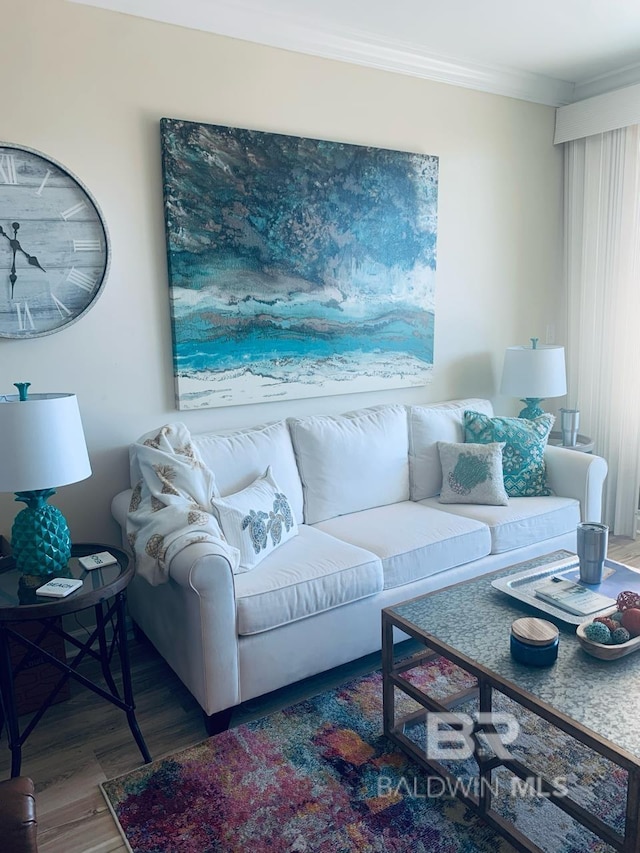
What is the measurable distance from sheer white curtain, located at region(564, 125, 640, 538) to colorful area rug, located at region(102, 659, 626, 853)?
219 cm

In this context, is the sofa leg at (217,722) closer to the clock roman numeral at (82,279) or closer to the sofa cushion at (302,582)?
the sofa cushion at (302,582)

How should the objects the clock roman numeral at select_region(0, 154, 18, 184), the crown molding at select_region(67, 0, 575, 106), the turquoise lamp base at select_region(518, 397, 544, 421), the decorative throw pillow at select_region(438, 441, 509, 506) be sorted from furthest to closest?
the turquoise lamp base at select_region(518, 397, 544, 421)
the decorative throw pillow at select_region(438, 441, 509, 506)
the crown molding at select_region(67, 0, 575, 106)
the clock roman numeral at select_region(0, 154, 18, 184)

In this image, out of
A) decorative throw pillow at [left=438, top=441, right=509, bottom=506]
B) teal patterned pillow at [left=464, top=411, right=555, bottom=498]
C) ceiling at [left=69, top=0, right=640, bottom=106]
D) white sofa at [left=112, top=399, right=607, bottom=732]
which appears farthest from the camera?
teal patterned pillow at [left=464, top=411, right=555, bottom=498]

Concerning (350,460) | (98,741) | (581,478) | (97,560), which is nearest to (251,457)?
(350,460)

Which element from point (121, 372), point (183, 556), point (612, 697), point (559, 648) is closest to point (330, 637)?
point (183, 556)

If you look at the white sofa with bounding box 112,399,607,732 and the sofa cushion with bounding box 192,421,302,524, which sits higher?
the sofa cushion with bounding box 192,421,302,524

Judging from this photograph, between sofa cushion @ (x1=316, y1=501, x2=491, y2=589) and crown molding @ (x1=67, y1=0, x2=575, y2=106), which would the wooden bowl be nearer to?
sofa cushion @ (x1=316, y1=501, x2=491, y2=589)

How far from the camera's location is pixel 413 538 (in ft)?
8.78

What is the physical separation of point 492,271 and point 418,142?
898mm

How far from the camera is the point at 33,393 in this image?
2535mm

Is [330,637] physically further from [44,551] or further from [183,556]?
[44,551]

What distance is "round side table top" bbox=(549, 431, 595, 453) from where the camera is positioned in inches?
143

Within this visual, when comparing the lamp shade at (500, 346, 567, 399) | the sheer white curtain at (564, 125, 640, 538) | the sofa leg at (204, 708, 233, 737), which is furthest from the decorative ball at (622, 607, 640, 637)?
the sheer white curtain at (564, 125, 640, 538)

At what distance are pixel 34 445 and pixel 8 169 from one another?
1.13 m
